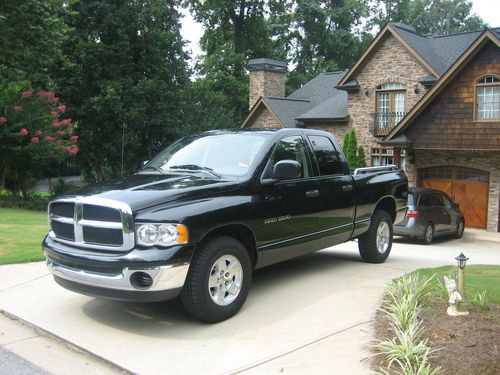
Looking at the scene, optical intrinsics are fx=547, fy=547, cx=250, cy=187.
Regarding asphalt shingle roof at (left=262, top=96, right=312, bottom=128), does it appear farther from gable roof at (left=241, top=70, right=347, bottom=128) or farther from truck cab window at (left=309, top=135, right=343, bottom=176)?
truck cab window at (left=309, top=135, right=343, bottom=176)

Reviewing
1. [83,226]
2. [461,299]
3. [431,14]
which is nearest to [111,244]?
[83,226]

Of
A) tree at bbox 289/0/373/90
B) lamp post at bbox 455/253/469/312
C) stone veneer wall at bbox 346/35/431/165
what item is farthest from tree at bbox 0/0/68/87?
tree at bbox 289/0/373/90

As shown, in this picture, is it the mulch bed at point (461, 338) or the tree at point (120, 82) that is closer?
the mulch bed at point (461, 338)

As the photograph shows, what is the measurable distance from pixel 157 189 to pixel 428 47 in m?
23.9

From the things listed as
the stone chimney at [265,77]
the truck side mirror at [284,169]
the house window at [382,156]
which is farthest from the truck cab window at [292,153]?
the stone chimney at [265,77]

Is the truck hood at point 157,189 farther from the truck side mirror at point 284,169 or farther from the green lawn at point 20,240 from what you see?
the green lawn at point 20,240

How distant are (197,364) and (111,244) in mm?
1397

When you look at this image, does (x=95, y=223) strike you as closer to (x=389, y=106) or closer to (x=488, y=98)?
(x=488, y=98)

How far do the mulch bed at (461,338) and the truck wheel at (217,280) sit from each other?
144cm

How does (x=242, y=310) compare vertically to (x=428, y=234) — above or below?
above

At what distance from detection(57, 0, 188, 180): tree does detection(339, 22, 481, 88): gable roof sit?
13424 millimetres

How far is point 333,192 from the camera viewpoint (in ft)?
23.9

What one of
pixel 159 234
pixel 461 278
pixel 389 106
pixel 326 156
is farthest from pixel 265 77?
pixel 159 234

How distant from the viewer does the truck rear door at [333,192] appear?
23.5ft
